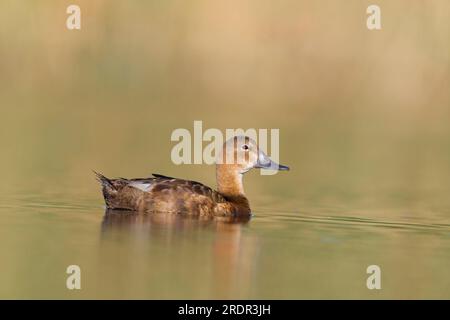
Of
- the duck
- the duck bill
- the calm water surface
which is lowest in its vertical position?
the calm water surface

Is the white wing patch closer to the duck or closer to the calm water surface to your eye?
the duck

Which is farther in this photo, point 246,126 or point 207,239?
point 246,126

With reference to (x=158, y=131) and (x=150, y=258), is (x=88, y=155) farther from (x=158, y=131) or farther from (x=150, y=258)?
(x=150, y=258)

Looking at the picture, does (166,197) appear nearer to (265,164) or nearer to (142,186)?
(142,186)

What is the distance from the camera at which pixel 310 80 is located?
96.5 feet

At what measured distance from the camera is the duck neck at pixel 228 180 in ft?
44.3

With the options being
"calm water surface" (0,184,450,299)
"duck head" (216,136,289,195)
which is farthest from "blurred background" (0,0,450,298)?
"duck head" (216,136,289,195)

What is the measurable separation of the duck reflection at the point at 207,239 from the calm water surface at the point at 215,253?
11 mm

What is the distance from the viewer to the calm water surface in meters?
9.37

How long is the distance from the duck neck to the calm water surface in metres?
0.35

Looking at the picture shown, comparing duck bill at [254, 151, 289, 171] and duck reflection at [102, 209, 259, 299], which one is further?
duck bill at [254, 151, 289, 171]

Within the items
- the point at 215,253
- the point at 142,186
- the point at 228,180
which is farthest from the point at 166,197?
the point at 215,253

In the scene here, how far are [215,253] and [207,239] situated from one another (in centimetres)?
71

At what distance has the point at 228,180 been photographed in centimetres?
1355
